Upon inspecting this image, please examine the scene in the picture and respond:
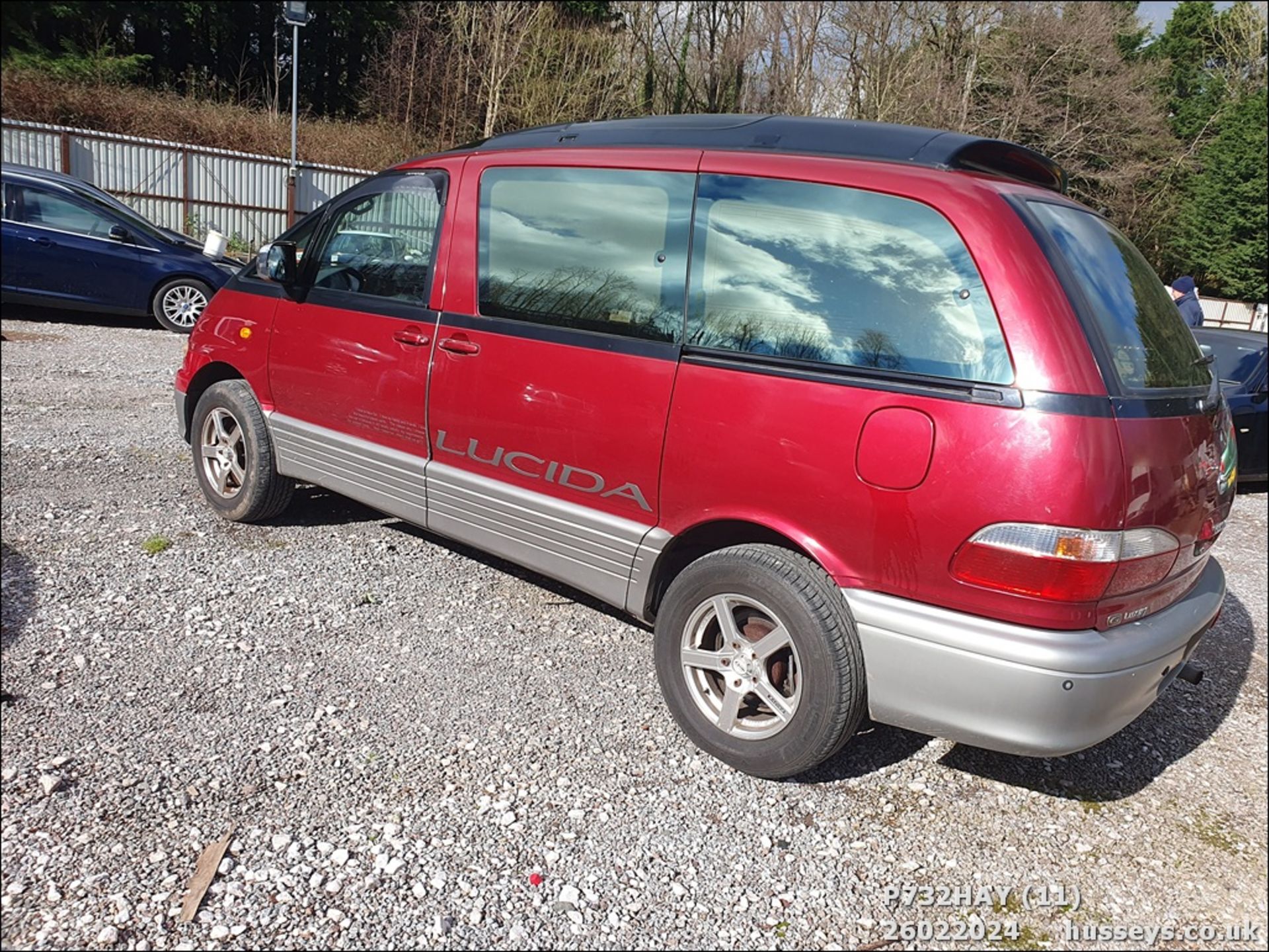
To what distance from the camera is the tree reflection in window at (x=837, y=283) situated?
2.76 metres

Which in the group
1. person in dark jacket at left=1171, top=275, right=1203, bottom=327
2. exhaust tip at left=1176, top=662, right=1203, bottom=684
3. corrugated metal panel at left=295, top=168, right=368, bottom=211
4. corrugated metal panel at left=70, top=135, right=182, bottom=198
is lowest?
exhaust tip at left=1176, top=662, right=1203, bottom=684

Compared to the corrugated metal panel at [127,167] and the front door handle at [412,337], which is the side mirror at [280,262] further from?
the corrugated metal panel at [127,167]

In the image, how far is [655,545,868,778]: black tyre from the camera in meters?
2.90

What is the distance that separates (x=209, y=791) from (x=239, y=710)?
490 mm

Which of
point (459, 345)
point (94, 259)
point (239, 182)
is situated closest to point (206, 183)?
point (239, 182)

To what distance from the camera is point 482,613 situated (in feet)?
13.9

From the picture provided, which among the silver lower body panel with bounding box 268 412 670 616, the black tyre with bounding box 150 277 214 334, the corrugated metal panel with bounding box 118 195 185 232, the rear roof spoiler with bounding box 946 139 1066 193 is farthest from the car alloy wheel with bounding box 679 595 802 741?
the corrugated metal panel with bounding box 118 195 185 232

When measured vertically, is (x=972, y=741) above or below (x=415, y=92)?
below

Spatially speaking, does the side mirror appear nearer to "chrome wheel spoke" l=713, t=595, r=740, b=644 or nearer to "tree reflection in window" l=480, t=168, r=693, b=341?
"tree reflection in window" l=480, t=168, r=693, b=341

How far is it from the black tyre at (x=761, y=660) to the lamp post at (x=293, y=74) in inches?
92.9

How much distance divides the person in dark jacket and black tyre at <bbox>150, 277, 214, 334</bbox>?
10322mm

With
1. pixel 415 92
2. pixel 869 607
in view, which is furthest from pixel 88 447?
pixel 415 92

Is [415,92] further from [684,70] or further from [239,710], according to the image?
[239,710]

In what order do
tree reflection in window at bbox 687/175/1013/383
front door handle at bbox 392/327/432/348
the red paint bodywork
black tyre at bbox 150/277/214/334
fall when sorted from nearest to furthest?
the red paint bodywork < tree reflection in window at bbox 687/175/1013/383 < front door handle at bbox 392/327/432/348 < black tyre at bbox 150/277/214/334
